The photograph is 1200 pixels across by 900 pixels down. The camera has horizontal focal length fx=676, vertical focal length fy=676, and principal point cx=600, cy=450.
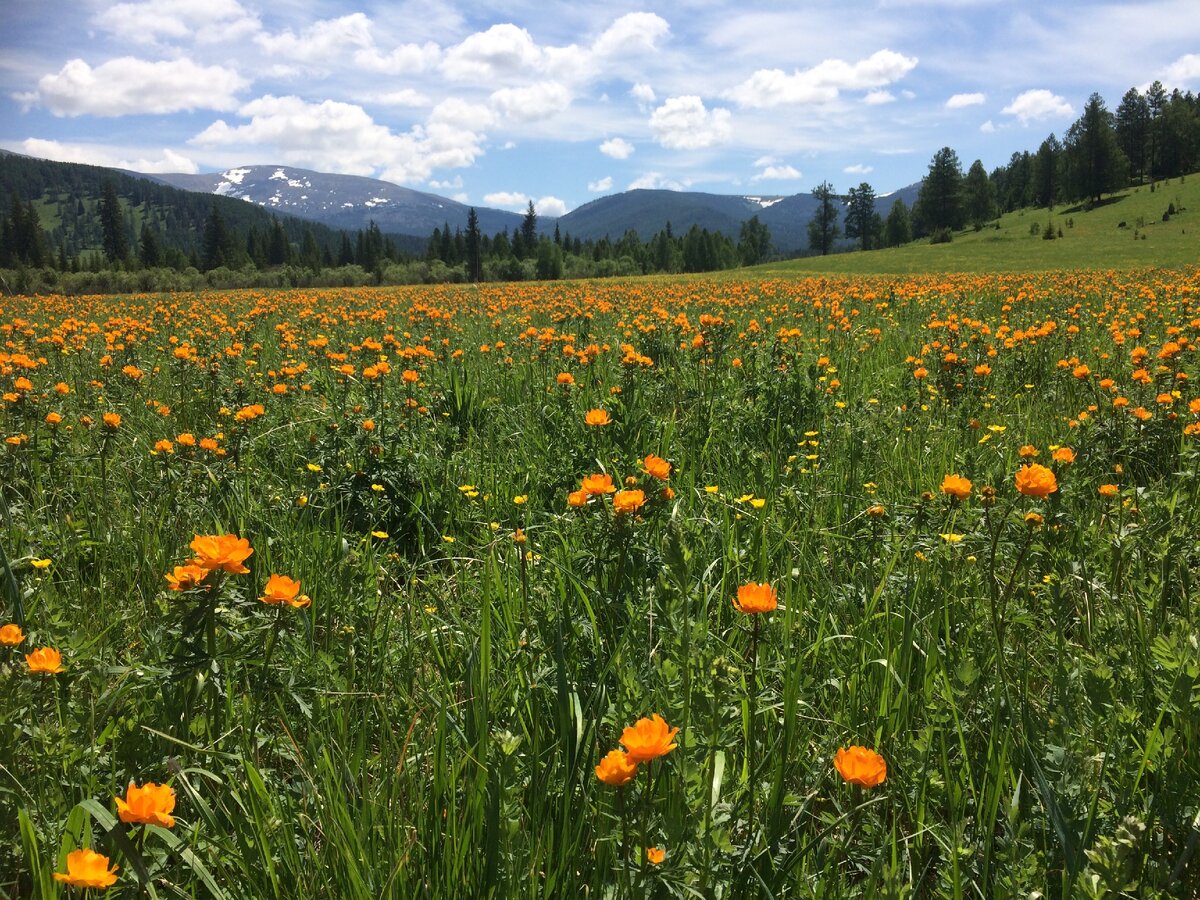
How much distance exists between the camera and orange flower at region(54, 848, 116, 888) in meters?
0.92

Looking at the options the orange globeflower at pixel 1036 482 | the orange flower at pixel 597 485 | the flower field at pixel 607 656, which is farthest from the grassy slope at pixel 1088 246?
the orange flower at pixel 597 485

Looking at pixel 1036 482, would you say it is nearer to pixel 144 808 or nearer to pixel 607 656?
pixel 607 656

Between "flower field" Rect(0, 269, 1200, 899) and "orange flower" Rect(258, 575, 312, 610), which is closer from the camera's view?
"flower field" Rect(0, 269, 1200, 899)

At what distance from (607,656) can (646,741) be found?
0.87m

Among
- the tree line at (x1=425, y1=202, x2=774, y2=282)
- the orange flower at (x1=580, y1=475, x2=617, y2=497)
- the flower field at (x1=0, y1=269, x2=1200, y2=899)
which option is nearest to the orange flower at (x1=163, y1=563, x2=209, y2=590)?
the flower field at (x1=0, y1=269, x2=1200, y2=899)

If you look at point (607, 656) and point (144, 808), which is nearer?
point (144, 808)

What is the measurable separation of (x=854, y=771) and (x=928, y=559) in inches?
50.7

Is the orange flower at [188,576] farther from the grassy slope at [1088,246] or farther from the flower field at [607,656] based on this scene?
the grassy slope at [1088,246]

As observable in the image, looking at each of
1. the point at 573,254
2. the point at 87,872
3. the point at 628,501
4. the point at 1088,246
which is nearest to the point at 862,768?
the point at 628,501

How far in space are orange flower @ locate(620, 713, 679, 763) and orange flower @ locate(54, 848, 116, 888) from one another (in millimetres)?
725

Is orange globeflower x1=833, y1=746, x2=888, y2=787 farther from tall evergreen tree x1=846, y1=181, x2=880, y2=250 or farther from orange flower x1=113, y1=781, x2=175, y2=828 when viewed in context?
tall evergreen tree x1=846, y1=181, x2=880, y2=250

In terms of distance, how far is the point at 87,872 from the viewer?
94cm

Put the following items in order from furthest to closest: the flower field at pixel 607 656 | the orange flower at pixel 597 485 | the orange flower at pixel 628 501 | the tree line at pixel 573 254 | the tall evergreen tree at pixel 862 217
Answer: the tall evergreen tree at pixel 862 217
the tree line at pixel 573 254
the orange flower at pixel 597 485
the orange flower at pixel 628 501
the flower field at pixel 607 656

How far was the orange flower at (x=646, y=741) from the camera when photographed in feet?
3.10
